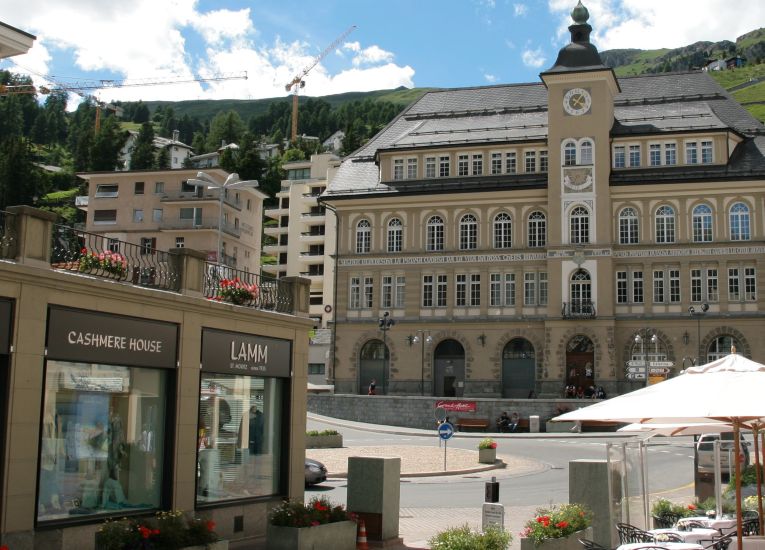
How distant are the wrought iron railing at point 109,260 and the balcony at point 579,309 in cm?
4799

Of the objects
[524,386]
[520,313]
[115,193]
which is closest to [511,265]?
[520,313]

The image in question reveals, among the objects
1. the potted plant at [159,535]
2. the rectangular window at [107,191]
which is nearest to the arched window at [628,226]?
the rectangular window at [107,191]

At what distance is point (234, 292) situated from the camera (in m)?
19.3

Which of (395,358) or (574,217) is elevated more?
(574,217)

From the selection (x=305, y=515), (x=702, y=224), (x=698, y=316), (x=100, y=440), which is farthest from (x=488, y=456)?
(x=702, y=224)

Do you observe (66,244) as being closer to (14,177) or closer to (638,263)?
(638,263)

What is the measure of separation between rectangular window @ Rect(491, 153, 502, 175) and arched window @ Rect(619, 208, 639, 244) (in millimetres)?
8944

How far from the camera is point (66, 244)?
1566 centimetres

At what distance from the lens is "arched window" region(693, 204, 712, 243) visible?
63094 millimetres

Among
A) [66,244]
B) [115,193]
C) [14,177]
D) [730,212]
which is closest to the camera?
[66,244]

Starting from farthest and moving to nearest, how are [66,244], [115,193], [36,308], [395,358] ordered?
[115,193], [395,358], [66,244], [36,308]

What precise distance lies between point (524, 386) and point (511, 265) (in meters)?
7.85

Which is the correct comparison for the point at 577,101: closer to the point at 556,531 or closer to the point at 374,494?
the point at 374,494

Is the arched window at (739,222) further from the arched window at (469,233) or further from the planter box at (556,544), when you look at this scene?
the planter box at (556,544)
